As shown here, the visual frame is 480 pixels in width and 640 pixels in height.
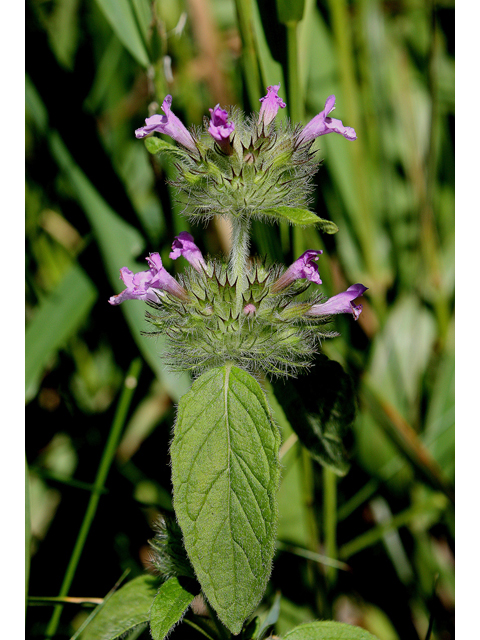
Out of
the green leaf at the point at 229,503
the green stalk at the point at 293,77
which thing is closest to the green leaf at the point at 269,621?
the green leaf at the point at 229,503

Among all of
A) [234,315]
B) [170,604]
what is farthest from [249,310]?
[170,604]

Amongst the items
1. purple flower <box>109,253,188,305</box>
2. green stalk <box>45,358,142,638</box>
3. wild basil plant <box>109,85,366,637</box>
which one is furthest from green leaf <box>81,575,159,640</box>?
purple flower <box>109,253,188,305</box>

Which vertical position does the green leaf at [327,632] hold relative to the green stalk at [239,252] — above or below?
below

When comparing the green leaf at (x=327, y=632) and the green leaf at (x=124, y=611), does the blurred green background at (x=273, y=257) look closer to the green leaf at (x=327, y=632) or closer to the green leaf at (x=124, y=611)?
the green leaf at (x=124, y=611)

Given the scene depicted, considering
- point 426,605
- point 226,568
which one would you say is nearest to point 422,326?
point 426,605

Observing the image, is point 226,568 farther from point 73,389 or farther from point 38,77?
point 38,77

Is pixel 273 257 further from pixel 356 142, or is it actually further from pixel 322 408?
pixel 356 142
